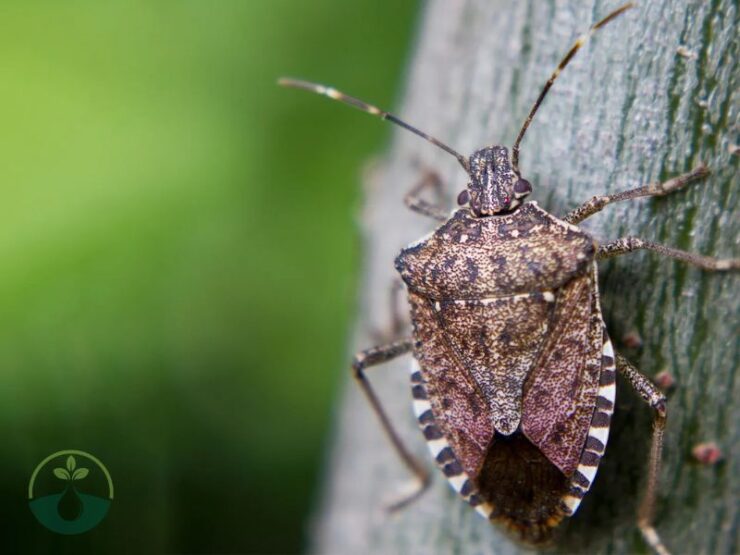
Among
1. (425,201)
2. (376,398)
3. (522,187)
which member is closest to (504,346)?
(522,187)

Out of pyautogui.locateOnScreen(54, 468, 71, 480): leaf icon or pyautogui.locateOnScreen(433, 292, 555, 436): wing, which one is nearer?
pyautogui.locateOnScreen(433, 292, 555, 436): wing

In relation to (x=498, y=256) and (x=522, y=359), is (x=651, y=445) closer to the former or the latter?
(x=522, y=359)

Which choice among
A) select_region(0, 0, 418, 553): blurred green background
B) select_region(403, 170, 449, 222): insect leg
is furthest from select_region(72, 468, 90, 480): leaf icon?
select_region(403, 170, 449, 222): insect leg

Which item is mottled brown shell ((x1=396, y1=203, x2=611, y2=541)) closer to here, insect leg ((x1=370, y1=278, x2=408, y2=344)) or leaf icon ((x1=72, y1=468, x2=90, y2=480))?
insect leg ((x1=370, y1=278, x2=408, y2=344))

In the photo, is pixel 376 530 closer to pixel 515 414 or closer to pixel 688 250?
pixel 515 414

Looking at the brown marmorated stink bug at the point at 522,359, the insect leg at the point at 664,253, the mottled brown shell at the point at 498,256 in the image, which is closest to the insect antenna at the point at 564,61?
the brown marmorated stink bug at the point at 522,359

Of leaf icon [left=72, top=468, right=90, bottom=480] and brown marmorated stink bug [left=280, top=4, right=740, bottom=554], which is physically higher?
brown marmorated stink bug [left=280, top=4, right=740, bottom=554]

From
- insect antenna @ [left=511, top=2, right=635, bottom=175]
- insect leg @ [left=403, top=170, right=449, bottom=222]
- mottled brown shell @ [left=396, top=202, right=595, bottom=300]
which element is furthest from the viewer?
insect leg @ [left=403, top=170, right=449, bottom=222]
